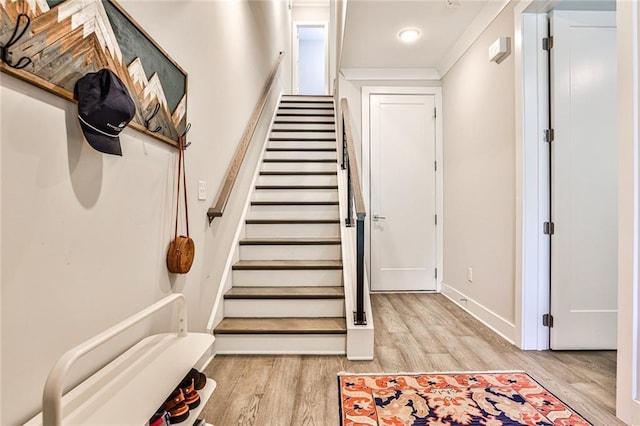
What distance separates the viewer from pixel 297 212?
3.23 m

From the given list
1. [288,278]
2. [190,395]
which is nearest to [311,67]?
[288,278]

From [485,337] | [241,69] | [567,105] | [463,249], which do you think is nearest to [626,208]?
[567,105]

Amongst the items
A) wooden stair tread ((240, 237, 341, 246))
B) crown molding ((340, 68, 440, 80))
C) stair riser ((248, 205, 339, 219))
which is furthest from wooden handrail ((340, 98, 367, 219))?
crown molding ((340, 68, 440, 80))

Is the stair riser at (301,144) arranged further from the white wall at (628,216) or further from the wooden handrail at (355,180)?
the white wall at (628,216)

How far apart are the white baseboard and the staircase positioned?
126 centimetres

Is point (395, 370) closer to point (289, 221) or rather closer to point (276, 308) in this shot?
point (276, 308)

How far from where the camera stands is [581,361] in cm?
211

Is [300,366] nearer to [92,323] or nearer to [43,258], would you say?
[92,323]

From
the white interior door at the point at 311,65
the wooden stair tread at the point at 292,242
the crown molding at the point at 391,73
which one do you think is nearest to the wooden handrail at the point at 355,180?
the wooden stair tread at the point at 292,242

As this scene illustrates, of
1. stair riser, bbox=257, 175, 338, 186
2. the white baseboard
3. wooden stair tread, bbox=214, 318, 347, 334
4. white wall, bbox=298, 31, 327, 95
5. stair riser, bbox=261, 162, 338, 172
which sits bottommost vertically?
the white baseboard

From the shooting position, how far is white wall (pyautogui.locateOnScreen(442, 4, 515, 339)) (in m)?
2.48

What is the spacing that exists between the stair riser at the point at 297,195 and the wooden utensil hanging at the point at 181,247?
165 cm

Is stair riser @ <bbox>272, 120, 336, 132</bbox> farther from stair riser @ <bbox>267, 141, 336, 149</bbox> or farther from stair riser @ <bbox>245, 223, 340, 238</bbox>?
stair riser @ <bbox>245, 223, 340, 238</bbox>

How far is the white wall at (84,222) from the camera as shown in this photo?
0.81 m
